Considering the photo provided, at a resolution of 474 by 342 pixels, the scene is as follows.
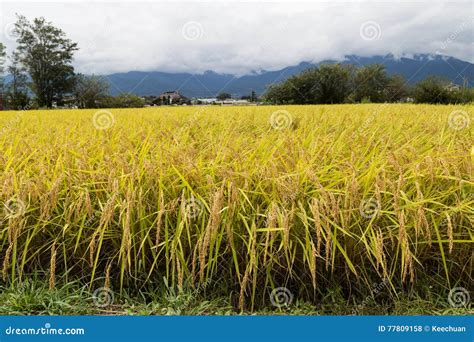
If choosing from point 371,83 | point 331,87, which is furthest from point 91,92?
point 371,83

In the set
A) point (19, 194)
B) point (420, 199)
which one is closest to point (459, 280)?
point (420, 199)

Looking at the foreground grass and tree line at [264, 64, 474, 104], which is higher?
tree line at [264, 64, 474, 104]

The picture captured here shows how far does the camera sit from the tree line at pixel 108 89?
61.8ft

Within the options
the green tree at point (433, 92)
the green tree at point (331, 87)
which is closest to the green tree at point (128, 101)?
the green tree at point (331, 87)

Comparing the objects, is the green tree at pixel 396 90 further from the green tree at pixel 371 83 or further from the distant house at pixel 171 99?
the distant house at pixel 171 99

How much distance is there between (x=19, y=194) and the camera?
169 cm

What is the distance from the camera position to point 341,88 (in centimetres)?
1977

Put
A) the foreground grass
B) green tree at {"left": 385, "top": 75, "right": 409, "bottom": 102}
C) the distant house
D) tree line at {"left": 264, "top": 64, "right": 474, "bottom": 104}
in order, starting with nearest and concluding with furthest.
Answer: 1. the foreground grass
2. the distant house
3. tree line at {"left": 264, "top": 64, "right": 474, "bottom": 104}
4. green tree at {"left": 385, "top": 75, "right": 409, "bottom": 102}

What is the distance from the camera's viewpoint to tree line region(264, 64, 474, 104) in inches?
712

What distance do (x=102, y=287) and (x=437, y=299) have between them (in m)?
1.51

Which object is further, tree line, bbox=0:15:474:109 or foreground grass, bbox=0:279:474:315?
tree line, bbox=0:15:474:109

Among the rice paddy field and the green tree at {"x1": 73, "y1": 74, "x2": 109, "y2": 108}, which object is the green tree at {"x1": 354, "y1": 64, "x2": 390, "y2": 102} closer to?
the green tree at {"x1": 73, "y1": 74, "x2": 109, "y2": 108}

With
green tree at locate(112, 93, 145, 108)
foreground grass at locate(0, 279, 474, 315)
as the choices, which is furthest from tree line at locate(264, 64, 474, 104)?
foreground grass at locate(0, 279, 474, 315)

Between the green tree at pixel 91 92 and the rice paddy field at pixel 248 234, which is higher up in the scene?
the green tree at pixel 91 92
